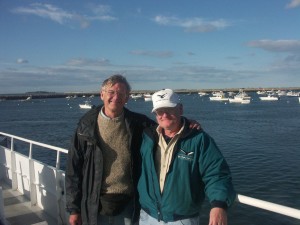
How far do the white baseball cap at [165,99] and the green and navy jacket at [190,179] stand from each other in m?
0.20

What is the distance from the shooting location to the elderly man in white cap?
8.75ft

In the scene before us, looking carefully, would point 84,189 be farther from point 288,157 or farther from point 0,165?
point 288,157

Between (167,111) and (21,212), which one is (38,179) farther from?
(167,111)

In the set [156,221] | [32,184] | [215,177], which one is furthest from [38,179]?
[215,177]

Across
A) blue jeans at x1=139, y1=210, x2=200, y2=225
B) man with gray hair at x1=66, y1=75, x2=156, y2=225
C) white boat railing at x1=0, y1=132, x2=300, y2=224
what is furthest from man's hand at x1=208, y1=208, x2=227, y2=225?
white boat railing at x1=0, y1=132, x2=300, y2=224

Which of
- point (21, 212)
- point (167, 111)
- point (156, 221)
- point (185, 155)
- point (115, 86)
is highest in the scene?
point (115, 86)

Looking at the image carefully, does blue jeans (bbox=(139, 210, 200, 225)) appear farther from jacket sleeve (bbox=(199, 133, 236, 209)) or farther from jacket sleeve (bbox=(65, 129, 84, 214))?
jacket sleeve (bbox=(65, 129, 84, 214))

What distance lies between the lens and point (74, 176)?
3.37 m

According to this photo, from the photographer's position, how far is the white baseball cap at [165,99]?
9.57 feet

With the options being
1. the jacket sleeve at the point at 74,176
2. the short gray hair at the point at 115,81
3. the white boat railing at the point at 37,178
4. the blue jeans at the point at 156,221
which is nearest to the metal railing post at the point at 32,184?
the white boat railing at the point at 37,178

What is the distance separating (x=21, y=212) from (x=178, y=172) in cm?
368

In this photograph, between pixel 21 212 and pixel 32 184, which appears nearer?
pixel 21 212

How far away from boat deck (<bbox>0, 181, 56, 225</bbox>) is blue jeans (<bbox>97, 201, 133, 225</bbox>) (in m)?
1.84

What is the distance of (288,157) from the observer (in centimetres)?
2286
